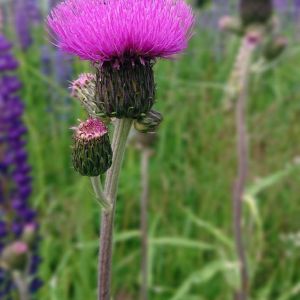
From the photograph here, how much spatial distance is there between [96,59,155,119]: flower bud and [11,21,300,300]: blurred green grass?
4.14 ft

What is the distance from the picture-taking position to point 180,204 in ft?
11.3

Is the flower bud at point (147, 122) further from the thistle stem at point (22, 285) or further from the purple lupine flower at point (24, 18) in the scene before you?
the purple lupine flower at point (24, 18)

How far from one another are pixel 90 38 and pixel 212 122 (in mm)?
3075

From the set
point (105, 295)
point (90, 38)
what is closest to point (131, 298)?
point (105, 295)

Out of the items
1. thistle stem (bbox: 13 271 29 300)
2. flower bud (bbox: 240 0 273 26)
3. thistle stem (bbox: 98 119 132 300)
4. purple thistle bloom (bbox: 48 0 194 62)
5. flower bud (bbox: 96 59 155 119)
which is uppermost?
flower bud (bbox: 240 0 273 26)

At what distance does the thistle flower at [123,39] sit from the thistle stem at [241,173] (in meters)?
1.77

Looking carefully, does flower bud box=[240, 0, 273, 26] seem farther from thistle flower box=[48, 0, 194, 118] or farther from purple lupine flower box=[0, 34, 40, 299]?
thistle flower box=[48, 0, 194, 118]

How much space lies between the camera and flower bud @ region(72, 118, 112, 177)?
1258 millimetres

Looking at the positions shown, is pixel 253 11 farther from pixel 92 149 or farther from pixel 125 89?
pixel 92 149

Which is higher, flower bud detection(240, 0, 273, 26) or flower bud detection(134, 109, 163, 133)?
flower bud detection(240, 0, 273, 26)

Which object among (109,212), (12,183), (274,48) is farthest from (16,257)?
(274,48)

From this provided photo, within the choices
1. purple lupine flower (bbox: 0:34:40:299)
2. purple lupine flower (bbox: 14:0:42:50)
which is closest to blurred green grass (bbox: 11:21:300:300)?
purple lupine flower (bbox: 0:34:40:299)

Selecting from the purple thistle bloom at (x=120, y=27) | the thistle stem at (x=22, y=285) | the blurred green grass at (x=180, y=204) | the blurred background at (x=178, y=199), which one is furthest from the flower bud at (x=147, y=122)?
the thistle stem at (x=22, y=285)

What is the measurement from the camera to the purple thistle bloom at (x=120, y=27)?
120 centimetres
